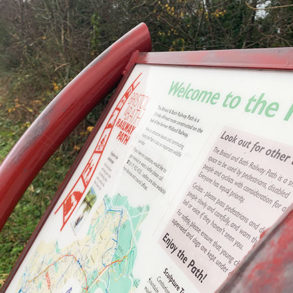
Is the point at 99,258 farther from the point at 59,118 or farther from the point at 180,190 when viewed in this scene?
the point at 59,118

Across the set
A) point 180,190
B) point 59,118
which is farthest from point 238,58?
point 59,118

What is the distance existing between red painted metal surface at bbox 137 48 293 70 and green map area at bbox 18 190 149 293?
50cm

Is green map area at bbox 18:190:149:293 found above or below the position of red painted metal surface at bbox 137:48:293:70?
below

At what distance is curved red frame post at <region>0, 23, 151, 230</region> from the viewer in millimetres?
1673

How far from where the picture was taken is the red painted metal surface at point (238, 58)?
0.80 meters

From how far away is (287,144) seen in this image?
0.69 metres

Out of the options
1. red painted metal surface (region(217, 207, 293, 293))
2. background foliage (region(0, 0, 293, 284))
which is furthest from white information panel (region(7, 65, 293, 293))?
background foliage (region(0, 0, 293, 284))

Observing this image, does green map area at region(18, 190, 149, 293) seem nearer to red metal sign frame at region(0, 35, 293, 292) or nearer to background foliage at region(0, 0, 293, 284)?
red metal sign frame at region(0, 35, 293, 292)

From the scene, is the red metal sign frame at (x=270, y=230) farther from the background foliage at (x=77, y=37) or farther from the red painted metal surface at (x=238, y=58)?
the background foliage at (x=77, y=37)

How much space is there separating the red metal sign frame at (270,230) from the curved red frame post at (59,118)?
0.03 ft

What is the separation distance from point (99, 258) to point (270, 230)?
85 centimetres

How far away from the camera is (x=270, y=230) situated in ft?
1.10

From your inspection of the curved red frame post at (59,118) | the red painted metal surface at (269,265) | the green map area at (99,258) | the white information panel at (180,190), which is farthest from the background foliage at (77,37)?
the red painted metal surface at (269,265)

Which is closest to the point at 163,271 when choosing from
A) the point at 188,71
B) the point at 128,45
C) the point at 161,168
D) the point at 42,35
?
the point at 161,168
